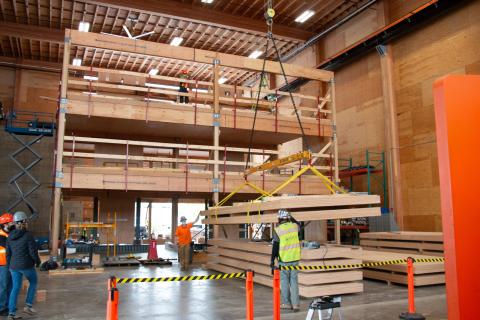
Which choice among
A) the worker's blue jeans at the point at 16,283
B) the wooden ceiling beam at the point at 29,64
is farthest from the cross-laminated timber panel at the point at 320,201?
the wooden ceiling beam at the point at 29,64

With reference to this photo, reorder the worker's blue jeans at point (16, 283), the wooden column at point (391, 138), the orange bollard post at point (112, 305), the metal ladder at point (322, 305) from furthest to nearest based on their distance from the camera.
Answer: the wooden column at point (391, 138), the worker's blue jeans at point (16, 283), the metal ladder at point (322, 305), the orange bollard post at point (112, 305)

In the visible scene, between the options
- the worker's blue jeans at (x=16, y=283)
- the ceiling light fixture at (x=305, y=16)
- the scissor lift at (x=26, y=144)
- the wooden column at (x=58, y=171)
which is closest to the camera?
the worker's blue jeans at (x=16, y=283)

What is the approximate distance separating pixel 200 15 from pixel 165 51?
19.9 ft

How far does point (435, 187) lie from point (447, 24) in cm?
605

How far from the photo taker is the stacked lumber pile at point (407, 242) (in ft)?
39.6

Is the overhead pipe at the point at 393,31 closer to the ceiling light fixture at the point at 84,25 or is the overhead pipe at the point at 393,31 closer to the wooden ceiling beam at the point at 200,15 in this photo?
the wooden ceiling beam at the point at 200,15

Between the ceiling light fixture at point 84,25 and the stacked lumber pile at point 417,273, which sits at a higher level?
the ceiling light fixture at point 84,25

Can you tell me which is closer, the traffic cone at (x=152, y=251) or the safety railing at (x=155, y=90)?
the safety railing at (x=155, y=90)

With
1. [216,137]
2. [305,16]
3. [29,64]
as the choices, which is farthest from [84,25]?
[305,16]

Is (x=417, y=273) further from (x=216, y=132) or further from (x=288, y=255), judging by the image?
(x=216, y=132)

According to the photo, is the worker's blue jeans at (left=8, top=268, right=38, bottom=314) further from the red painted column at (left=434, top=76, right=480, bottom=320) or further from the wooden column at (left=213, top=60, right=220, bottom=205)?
the wooden column at (left=213, top=60, right=220, bottom=205)

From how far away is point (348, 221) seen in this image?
19.5 metres

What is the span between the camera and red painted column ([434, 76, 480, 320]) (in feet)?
6.03

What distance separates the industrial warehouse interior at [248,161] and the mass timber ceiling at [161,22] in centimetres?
10
